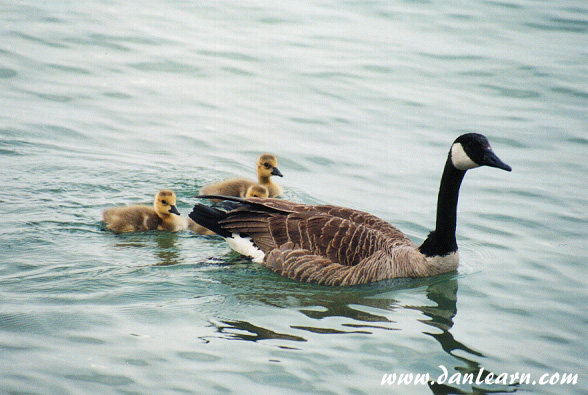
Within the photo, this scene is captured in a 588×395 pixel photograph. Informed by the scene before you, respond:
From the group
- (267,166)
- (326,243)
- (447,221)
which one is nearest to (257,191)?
(267,166)

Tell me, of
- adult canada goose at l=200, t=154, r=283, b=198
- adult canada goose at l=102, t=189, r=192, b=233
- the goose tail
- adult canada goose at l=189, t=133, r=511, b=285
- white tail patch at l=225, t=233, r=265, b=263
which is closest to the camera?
adult canada goose at l=189, t=133, r=511, b=285

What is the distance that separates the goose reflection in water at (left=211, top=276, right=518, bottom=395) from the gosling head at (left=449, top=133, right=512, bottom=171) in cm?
120

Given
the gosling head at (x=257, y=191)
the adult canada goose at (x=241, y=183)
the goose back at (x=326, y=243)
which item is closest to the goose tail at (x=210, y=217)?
the goose back at (x=326, y=243)

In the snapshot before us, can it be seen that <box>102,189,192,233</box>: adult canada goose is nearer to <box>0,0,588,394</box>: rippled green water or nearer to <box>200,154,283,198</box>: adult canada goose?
<box>0,0,588,394</box>: rippled green water

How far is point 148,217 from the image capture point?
29.2 feet

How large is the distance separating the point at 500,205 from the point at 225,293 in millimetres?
4321

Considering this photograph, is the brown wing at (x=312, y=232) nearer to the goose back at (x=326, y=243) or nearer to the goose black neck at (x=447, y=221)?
the goose back at (x=326, y=243)

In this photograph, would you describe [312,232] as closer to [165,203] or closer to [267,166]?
[165,203]

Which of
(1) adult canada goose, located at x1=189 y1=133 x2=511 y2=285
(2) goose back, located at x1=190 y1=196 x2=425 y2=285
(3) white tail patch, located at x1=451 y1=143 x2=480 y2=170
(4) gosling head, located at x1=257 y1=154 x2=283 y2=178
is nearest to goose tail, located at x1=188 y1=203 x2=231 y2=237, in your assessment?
(1) adult canada goose, located at x1=189 y1=133 x2=511 y2=285

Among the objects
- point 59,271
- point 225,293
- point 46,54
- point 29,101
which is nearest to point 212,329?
point 225,293

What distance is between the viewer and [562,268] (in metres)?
8.38

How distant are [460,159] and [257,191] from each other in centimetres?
262

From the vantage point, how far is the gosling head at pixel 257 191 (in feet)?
30.9

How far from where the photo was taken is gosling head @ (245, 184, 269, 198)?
371 inches
